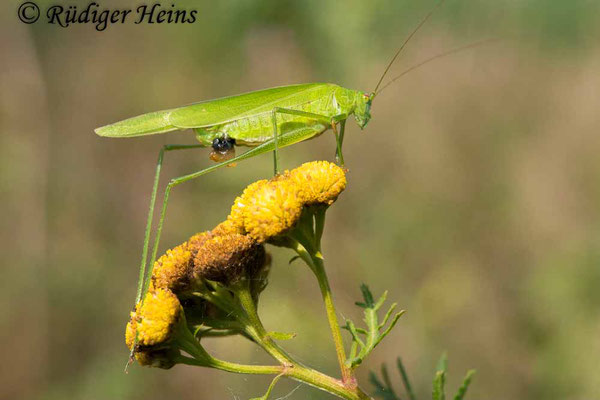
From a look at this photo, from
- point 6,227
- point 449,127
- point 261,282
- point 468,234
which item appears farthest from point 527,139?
point 6,227

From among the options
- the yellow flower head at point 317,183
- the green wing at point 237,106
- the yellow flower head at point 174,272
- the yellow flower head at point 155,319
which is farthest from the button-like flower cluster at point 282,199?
the green wing at point 237,106

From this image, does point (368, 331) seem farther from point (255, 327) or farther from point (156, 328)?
point (156, 328)

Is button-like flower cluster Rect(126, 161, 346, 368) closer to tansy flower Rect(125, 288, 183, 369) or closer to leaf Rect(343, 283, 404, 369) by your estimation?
tansy flower Rect(125, 288, 183, 369)

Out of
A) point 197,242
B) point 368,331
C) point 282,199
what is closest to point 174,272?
point 197,242

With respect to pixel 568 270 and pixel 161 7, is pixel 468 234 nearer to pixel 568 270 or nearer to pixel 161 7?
pixel 568 270

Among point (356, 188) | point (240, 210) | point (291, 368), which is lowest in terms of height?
point (291, 368)
